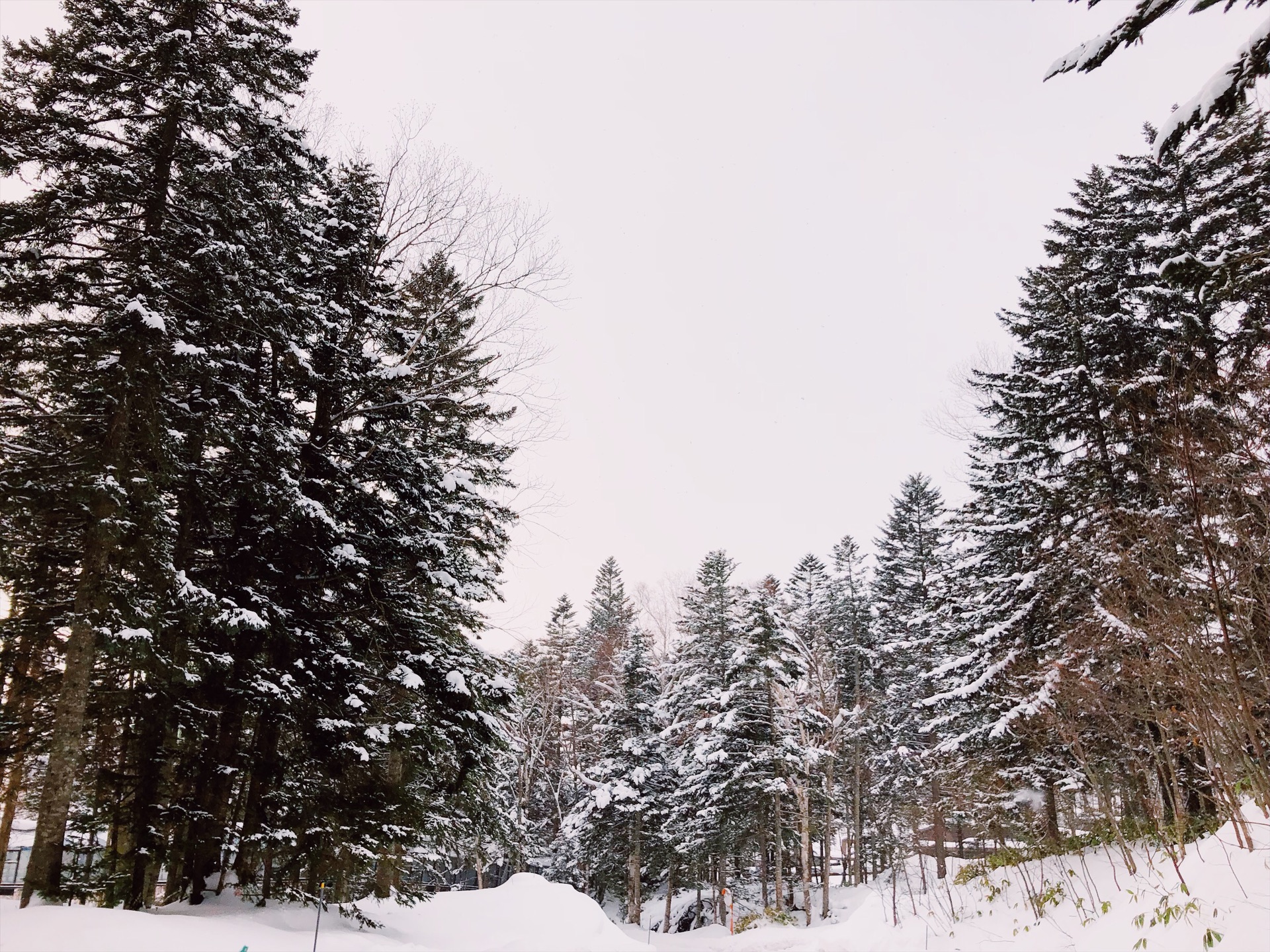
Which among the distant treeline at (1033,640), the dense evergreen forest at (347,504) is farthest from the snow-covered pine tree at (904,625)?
the dense evergreen forest at (347,504)

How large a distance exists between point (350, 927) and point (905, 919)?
9822mm

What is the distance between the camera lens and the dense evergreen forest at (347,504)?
7531mm

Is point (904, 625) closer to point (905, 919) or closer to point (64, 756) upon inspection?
point (905, 919)

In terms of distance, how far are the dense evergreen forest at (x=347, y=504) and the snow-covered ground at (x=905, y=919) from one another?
0.53 m

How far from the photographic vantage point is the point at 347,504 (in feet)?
35.9

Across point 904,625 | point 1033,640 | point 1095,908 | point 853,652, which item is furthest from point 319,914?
point 853,652

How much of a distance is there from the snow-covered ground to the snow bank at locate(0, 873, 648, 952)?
23mm

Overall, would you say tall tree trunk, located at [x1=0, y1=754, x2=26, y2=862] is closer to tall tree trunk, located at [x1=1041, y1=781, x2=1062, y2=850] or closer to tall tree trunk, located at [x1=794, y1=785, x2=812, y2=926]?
tall tree trunk, located at [x1=1041, y1=781, x2=1062, y2=850]

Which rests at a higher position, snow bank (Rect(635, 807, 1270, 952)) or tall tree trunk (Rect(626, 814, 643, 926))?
snow bank (Rect(635, 807, 1270, 952))

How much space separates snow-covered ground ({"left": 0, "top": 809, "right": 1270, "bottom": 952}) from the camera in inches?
229

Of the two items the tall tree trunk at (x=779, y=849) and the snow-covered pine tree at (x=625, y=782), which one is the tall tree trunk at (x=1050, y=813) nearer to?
the tall tree trunk at (x=779, y=849)

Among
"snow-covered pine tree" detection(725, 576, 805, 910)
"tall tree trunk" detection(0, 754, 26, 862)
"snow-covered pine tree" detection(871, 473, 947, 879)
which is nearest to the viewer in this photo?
"tall tree trunk" detection(0, 754, 26, 862)

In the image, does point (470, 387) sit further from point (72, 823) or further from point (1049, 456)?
point (1049, 456)

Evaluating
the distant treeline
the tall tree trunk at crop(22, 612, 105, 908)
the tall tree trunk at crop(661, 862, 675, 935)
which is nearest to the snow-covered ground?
the tall tree trunk at crop(22, 612, 105, 908)
